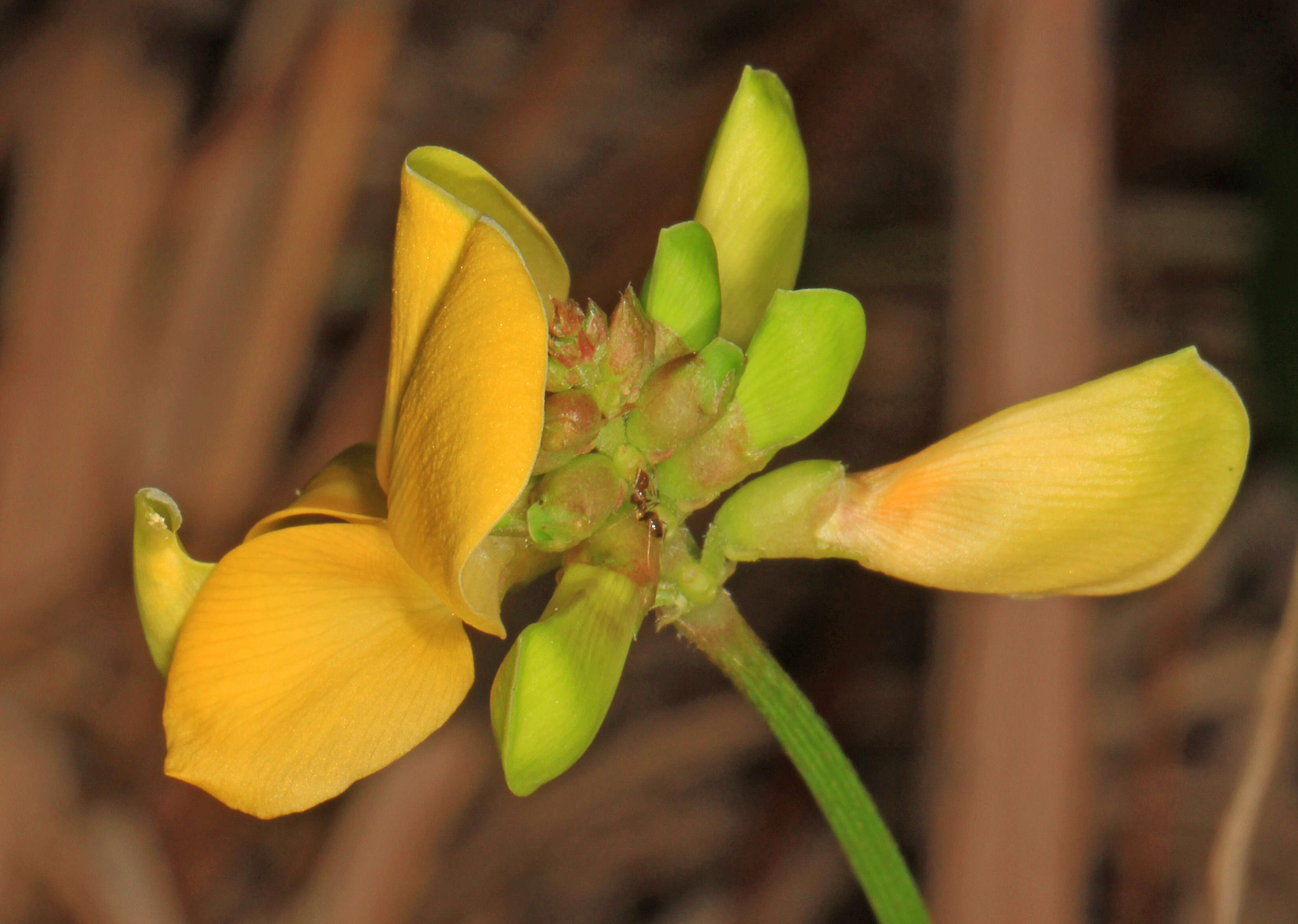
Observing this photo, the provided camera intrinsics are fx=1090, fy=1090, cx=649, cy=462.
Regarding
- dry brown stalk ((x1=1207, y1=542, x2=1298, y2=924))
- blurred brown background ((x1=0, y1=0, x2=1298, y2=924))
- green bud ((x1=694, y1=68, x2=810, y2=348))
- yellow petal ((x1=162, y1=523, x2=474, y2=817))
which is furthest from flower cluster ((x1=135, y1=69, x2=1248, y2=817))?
blurred brown background ((x1=0, y1=0, x2=1298, y2=924))

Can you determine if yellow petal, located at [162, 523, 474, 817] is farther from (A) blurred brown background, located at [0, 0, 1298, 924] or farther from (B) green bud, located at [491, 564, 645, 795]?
(A) blurred brown background, located at [0, 0, 1298, 924]

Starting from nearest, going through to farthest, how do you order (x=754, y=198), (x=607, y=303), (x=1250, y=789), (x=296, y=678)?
1. (x=296, y=678)
2. (x=754, y=198)
3. (x=1250, y=789)
4. (x=607, y=303)

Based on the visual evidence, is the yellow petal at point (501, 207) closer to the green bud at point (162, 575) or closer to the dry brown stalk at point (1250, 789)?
the green bud at point (162, 575)

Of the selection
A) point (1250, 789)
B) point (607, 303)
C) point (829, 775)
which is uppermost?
point (829, 775)

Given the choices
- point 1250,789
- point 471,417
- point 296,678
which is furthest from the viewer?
point 1250,789

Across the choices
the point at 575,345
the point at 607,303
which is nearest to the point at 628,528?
the point at 575,345

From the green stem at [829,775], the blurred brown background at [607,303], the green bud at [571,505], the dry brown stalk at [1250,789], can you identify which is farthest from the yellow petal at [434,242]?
the blurred brown background at [607,303]

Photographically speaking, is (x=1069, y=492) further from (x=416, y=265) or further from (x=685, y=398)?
(x=416, y=265)
